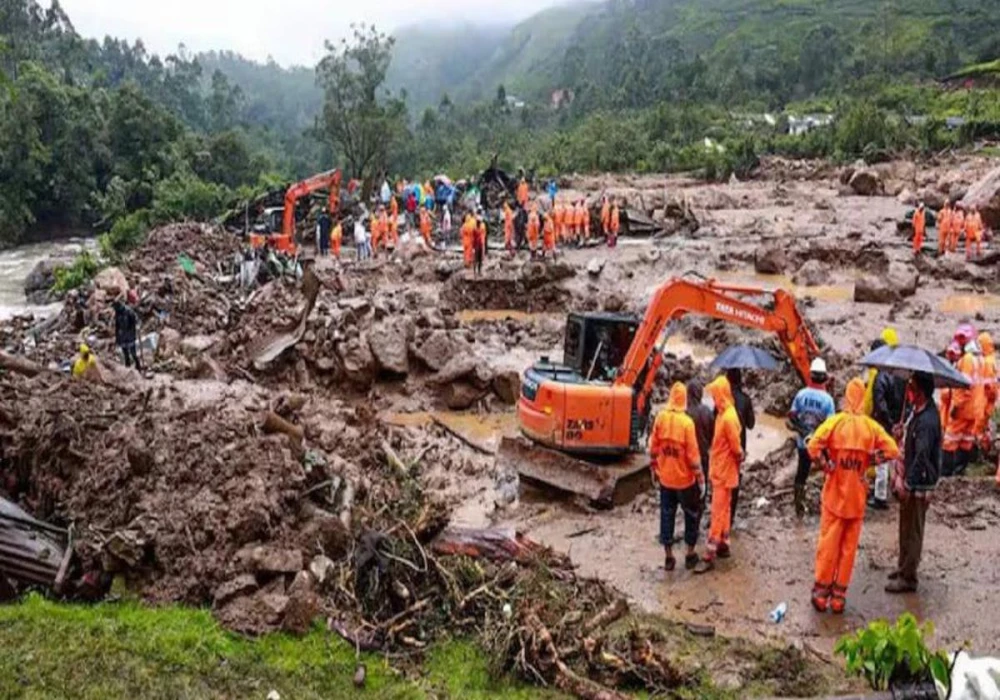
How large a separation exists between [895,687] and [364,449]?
7.61 m

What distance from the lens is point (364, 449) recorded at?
11711 mm

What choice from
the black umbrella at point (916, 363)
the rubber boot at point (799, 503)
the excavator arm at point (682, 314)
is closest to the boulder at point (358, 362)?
the excavator arm at point (682, 314)

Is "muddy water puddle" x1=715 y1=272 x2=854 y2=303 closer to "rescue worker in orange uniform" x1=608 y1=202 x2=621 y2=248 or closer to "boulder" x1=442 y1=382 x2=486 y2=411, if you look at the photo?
"rescue worker in orange uniform" x1=608 y1=202 x2=621 y2=248

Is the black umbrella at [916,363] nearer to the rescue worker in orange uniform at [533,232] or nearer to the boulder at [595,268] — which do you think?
the boulder at [595,268]

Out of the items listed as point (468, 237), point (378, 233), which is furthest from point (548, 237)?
point (378, 233)

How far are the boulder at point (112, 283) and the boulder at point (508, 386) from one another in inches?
349

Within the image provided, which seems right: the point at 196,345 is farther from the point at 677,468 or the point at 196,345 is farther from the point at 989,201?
the point at 989,201

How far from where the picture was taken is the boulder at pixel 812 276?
23156mm

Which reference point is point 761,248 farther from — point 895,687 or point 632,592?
point 895,687

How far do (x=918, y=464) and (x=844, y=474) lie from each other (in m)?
0.65

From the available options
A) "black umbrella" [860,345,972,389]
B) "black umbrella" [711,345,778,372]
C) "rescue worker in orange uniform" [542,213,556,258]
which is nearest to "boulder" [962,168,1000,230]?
"rescue worker in orange uniform" [542,213,556,258]

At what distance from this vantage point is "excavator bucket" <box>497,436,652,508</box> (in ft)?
35.2

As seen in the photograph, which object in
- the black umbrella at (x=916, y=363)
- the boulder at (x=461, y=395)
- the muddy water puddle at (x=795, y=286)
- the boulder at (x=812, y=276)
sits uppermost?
the black umbrella at (x=916, y=363)

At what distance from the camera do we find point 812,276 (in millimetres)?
23266
